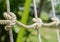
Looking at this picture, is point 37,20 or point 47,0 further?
point 47,0

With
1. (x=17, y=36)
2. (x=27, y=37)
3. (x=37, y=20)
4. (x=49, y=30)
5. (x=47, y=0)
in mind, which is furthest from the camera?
(x=49, y=30)

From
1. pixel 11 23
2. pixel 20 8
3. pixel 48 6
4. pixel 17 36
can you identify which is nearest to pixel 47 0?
pixel 48 6

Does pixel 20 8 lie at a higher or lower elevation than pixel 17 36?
higher

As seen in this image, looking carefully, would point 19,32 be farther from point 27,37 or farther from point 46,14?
point 46,14

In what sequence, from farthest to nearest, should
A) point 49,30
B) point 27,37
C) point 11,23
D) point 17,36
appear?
1. point 49,30
2. point 27,37
3. point 17,36
4. point 11,23

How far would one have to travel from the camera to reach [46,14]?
1251 millimetres

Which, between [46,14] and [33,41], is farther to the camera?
[46,14]

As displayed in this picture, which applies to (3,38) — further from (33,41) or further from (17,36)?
(33,41)

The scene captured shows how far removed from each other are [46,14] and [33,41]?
25 cm

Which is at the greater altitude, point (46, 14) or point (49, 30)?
point (46, 14)

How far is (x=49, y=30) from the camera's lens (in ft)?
5.08

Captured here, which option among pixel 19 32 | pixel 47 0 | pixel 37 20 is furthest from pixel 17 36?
pixel 47 0

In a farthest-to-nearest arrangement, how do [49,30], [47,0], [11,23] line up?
1. [49,30]
2. [47,0]
3. [11,23]

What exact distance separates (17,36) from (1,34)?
7cm
